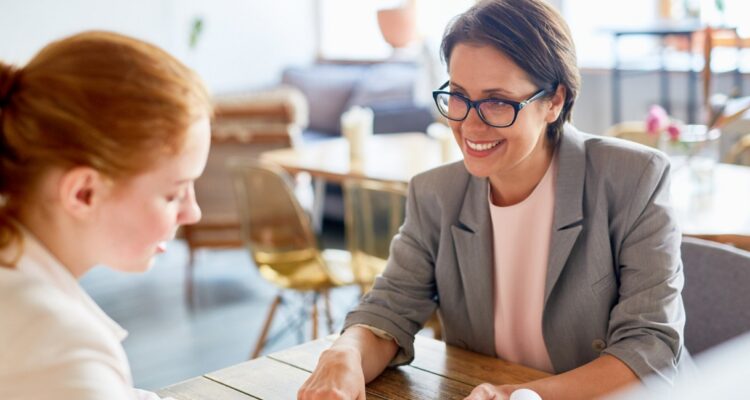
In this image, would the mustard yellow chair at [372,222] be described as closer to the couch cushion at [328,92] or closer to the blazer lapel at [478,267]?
the blazer lapel at [478,267]

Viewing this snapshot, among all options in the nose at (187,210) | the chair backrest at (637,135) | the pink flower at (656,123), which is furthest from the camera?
the chair backrest at (637,135)

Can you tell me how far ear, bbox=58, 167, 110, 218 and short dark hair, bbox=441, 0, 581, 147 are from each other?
82cm

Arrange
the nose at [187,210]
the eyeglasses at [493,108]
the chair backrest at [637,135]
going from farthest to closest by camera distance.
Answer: the chair backrest at [637,135] < the eyeglasses at [493,108] < the nose at [187,210]

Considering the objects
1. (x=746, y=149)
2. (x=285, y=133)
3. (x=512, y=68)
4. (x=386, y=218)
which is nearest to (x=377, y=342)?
(x=512, y=68)

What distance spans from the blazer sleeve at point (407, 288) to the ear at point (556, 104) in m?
0.28

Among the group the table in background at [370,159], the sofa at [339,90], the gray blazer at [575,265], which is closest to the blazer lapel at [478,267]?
the gray blazer at [575,265]

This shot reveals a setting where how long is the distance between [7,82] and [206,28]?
7.28m

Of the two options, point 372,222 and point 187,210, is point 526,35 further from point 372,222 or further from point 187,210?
point 372,222

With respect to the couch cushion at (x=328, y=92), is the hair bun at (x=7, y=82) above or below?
above

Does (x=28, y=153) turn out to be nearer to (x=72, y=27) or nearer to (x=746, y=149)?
(x=746, y=149)

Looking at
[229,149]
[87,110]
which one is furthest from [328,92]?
[87,110]

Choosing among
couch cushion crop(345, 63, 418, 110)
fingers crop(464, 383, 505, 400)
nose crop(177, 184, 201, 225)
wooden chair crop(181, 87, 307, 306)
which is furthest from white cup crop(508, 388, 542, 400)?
→ couch cushion crop(345, 63, 418, 110)

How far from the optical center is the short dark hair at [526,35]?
1.62 metres

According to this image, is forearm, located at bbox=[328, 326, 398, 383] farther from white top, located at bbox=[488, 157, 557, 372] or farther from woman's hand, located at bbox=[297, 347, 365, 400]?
white top, located at bbox=[488, 157, 557, 372]
